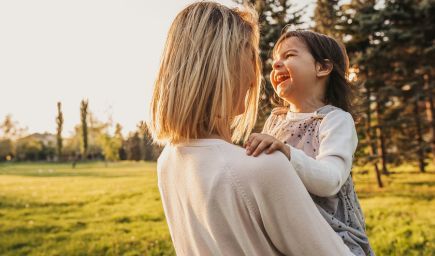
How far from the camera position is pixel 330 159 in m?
1.52

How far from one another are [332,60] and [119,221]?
10.7m

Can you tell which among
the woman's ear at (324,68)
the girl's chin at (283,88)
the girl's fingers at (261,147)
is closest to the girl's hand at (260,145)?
the girl's fingers at (261,147)

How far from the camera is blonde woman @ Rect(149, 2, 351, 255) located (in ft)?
3.58

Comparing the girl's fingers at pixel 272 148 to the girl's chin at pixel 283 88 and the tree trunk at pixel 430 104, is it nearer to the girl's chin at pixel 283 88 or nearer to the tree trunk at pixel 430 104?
the girl's chin at pixel 283 88

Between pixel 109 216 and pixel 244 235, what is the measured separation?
12340 millimetres

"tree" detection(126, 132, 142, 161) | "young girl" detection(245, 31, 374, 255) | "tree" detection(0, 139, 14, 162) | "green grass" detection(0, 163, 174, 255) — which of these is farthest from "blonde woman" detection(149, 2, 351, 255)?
"tree" detection(126, 132, 142, 161)

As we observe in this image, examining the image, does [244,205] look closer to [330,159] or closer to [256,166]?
[256,166]

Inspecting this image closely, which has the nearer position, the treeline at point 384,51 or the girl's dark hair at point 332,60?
the girl's dark hair at point 332,60

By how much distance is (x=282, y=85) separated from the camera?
1.85m

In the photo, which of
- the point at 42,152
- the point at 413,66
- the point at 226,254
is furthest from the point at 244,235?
the point at 42,152

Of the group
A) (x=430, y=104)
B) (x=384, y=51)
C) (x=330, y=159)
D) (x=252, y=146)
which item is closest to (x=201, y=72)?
(x=252, y=146)

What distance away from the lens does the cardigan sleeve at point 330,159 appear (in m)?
1.33

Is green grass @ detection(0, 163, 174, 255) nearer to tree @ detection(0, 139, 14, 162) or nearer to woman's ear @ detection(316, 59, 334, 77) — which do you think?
tree @ detection(0, 139, 14, 162)

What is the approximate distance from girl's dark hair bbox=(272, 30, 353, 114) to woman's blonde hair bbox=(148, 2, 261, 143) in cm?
64
